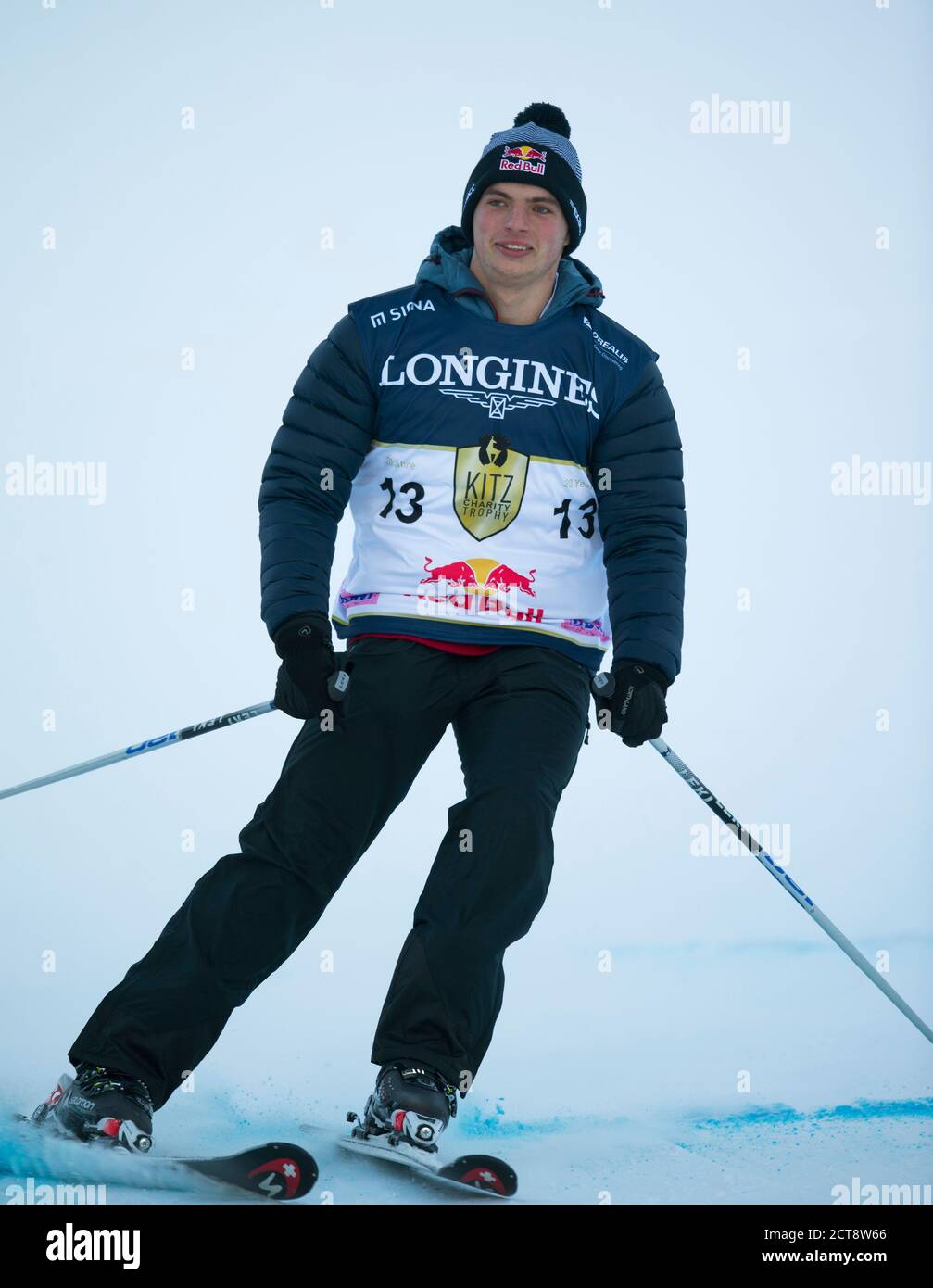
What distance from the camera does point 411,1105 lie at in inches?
98.6

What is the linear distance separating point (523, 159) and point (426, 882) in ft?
4.96

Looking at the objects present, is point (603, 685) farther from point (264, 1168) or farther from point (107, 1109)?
point (107, 1109)

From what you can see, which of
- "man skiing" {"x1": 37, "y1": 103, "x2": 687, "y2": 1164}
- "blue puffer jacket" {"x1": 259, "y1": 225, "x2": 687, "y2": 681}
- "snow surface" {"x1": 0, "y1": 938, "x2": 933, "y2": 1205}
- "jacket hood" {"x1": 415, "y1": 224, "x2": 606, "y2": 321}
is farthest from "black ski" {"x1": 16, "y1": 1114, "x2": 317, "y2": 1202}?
"jacket hood" {"x1": 415, "y1": 224, "x2": 606, "y2": 321}

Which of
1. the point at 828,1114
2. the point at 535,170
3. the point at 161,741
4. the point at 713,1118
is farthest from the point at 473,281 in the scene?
the point at 828,1114

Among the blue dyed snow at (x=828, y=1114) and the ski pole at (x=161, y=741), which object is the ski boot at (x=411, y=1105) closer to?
the ski pole at (x=161, y=741)

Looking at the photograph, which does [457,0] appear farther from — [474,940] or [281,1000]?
[474,940]

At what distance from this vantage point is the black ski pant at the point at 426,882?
2.57 meters

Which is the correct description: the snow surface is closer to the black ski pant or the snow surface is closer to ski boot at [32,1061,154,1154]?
ski boot at [32,1061,154,1154]

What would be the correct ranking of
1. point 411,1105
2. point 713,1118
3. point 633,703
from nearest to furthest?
1. point 411,1105
2. point 633,703
3. point 713,1118

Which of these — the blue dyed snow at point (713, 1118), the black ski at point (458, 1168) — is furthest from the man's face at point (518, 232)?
the blue dyed snow at point (713, 1118)

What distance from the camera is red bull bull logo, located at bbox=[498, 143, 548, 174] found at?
10.0ft

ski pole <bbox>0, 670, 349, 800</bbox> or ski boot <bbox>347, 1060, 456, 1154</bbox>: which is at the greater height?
ski pole <bbox>0, 670, 349, 800</bbox>

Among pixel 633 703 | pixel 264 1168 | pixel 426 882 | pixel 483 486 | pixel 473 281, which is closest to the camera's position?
pixel 264 1168

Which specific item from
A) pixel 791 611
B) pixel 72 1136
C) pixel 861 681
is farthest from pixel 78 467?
pixel 72 1136
